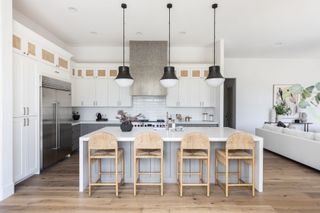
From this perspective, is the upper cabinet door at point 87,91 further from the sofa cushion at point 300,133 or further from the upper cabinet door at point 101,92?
the sofa cushion at point 300,133

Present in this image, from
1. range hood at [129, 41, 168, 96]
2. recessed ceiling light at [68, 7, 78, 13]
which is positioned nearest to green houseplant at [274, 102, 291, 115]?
range hood at [129, 41, 168, 96]

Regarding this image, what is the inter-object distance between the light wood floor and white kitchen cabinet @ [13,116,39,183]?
0.66 feet

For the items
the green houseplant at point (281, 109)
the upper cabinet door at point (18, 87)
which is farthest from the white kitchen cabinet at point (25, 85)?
the green houseplant at point (281, 109)

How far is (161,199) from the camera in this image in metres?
2.86

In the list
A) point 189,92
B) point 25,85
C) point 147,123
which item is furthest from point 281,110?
point 25,85

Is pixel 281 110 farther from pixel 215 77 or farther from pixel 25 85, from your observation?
pixel 25 85

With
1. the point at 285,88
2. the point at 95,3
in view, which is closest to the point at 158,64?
the point at 95,3

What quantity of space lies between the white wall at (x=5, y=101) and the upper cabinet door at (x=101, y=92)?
9.64ft

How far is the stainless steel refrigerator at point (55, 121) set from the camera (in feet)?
13.0

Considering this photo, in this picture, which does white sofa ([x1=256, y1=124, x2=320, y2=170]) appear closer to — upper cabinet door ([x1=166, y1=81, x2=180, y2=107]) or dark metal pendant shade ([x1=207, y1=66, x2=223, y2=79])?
dark metal pendant shade ([x1=207, y1=66, x2=223, y2=79])

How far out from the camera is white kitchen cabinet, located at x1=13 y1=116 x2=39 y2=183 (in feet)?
10.6

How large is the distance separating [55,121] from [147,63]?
270 cm

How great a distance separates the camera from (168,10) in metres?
3.76

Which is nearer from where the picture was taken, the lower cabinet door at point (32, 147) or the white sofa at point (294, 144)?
the lower cabinet door at point (32, 147)
